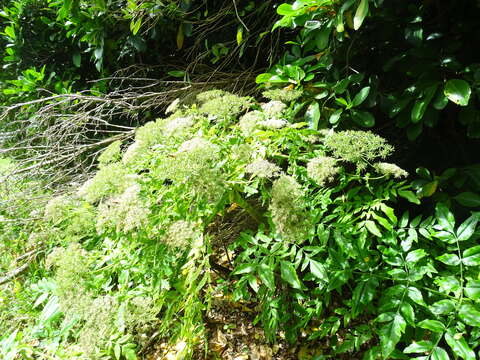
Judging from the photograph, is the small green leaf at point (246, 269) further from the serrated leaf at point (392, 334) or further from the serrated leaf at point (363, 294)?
the serrated leaf at point (392, 334)

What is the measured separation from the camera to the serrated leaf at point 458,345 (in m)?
1.14

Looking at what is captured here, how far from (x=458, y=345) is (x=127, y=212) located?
1348 millimetres

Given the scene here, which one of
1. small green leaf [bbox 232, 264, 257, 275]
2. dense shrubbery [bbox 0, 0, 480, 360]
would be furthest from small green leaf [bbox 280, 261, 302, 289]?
small green leaf [bbox 232, 264, 257, 275]

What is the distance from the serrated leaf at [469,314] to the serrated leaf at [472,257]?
170 millimetres

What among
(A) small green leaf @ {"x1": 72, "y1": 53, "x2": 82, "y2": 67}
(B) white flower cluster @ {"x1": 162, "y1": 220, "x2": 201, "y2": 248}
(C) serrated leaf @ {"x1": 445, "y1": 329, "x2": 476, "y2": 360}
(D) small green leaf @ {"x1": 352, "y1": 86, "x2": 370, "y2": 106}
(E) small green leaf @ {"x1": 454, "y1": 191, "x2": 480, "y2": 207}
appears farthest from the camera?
(A) small green leaf @ {"x1": 72, "y1": 53, "x2": 82, "y2": 67}

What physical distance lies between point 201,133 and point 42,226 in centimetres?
147

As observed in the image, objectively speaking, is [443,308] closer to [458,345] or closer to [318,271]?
[458,345]

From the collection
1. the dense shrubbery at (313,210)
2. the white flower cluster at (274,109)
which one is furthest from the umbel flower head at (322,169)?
the white flower cluster at (274,109)

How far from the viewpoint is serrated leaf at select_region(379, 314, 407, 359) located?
1241 mm

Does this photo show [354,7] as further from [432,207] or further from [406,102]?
[432,207]

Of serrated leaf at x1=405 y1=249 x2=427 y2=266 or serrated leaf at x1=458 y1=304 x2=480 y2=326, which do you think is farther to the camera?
serrated leaf at x1=405 y1=249 x2=427 y2=266

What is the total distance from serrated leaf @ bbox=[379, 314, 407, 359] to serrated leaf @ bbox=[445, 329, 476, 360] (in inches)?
6.0

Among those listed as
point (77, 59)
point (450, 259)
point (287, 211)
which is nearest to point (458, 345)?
point (450, 259)

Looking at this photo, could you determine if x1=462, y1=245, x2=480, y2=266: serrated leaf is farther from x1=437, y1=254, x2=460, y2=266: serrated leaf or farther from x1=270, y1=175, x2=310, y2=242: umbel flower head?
x1=270, y1=175, x2=310, y2=242: umbel flower head
